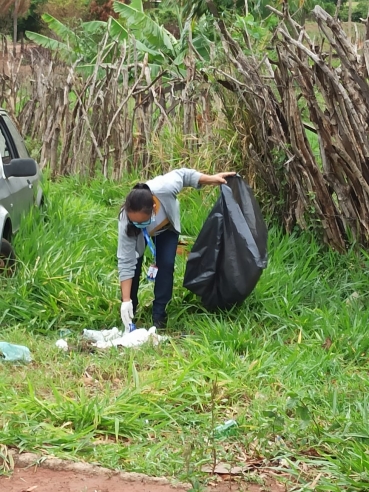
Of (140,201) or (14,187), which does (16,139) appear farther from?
(140,201)

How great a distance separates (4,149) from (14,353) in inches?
88.7

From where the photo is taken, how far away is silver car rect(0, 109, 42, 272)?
5.66m

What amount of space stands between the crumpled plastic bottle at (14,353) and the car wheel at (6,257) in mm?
1139

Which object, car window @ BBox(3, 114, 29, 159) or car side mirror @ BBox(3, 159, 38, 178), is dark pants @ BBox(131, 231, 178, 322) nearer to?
car side mirror @ BBox(3, 159, 38, 178)

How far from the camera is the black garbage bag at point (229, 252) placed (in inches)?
Answer: 203

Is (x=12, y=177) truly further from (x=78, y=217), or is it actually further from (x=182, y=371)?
(x=182, y=371)

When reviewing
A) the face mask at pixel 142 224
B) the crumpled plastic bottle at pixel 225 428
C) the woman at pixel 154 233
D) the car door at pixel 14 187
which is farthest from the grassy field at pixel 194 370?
the face mask at pixel 142 224

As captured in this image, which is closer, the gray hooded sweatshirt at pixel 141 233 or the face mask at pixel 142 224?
the face mask at pixel 142 224

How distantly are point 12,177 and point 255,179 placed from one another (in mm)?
2191

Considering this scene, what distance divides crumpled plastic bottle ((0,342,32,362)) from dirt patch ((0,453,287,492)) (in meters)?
1.27

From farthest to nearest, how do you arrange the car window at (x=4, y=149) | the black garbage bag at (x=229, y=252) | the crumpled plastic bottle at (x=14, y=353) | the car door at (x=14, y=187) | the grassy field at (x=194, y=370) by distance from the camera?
the car window at (x=4, y=149) → the car door at (x=14, y=187) → the black garbage bag at (x=229, y=252) → the crumpled plastic bottle at (x=14, y=353) → the grassy field at (x=194, y=370)

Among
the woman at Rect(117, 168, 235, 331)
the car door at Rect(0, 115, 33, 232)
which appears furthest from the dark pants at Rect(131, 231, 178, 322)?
the car door at Rect(0, 115, 33, 232)

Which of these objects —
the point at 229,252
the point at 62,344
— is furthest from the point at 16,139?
the point at 229,252

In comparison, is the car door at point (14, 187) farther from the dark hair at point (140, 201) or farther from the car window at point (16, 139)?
the dark hair at point (140, 201)
